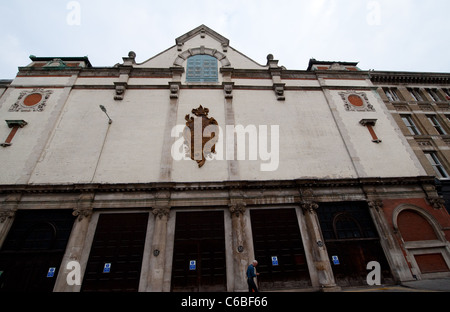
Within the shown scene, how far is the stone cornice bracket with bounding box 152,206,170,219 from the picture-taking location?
11062 mm

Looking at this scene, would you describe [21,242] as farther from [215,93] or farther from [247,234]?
[215,93]

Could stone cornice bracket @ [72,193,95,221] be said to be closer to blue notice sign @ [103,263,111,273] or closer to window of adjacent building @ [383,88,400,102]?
blue notice sign @ [103,263,111,273]

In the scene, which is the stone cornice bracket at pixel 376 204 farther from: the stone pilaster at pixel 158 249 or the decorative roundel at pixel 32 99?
the decorative roundel at pixel 32 99

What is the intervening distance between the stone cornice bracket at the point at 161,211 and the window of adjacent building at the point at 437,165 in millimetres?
19461

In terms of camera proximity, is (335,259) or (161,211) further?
(161,211)

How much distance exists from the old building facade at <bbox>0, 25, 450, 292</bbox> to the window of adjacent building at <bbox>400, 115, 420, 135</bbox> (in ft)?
4.00

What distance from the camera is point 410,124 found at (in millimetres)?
17344

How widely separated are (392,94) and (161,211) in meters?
23.1

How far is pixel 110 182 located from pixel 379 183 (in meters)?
16.8

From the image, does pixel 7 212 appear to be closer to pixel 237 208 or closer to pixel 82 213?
pixel 82 213

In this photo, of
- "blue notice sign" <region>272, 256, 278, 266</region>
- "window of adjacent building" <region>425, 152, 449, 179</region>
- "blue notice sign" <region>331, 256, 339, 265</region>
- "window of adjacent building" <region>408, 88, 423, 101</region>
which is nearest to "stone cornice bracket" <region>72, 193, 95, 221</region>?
"blue notice sign" <region>272, 256, 278, 266</region>

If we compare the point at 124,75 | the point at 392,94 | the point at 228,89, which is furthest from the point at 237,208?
the point at 392,94
